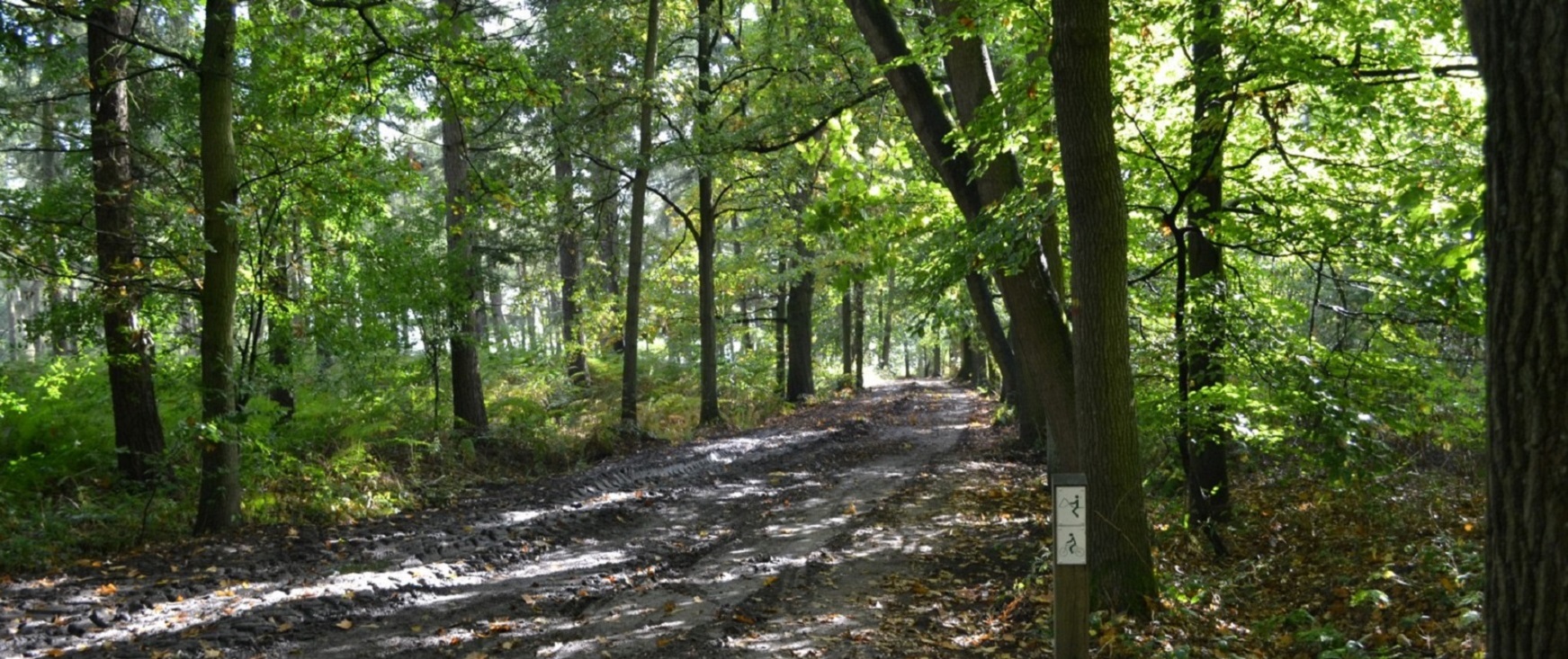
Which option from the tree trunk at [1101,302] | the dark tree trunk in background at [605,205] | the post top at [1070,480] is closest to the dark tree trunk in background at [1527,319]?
the post top at [1070,480]

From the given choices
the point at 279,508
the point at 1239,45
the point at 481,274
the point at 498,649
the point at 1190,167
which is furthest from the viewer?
the point at 481,274

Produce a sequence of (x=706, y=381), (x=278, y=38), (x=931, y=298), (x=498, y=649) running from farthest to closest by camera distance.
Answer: (x=706, y=381), (x=278, y=38), (x=931, y=298), (x=498, y=649)

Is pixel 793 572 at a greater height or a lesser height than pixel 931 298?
lesser

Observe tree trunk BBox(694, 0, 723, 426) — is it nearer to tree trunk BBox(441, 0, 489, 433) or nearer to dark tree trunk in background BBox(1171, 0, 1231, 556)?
tree trunk BBox(441, 0, 489, 433)

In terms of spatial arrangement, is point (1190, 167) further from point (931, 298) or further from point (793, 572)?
point (793, 572)

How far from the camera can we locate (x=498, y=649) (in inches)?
235

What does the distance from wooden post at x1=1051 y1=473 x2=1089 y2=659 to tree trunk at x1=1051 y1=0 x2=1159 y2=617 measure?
1.23 metres

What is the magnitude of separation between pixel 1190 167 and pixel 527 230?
625 inches

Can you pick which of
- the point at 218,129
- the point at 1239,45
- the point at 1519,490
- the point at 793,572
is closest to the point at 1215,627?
the point at 793,572

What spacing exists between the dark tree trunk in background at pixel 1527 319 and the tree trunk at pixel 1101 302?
342 centimetres

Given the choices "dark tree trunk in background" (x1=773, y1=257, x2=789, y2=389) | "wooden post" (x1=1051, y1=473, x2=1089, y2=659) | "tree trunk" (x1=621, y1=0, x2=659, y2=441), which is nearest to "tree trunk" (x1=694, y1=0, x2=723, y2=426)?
"tree trunk" (x1=621, y1=0, x2=659, y2=441)

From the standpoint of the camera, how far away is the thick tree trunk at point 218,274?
28.4 ft

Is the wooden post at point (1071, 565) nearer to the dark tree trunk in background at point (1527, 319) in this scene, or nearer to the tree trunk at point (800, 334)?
the dark tree trunk in background at point (1527, 319)

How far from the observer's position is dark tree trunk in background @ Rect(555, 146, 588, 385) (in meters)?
17.2
